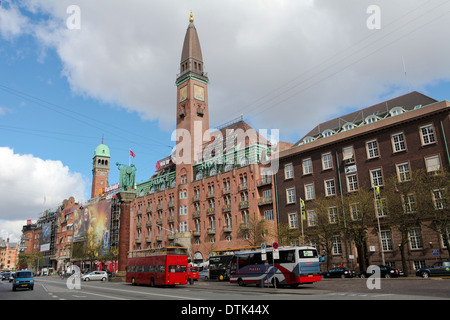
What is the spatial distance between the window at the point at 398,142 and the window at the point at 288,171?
15.1 m

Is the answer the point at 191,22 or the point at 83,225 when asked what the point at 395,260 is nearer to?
the point at 191,22

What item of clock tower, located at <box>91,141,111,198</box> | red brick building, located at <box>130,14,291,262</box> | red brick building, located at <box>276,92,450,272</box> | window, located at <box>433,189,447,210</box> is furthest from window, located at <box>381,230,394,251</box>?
clock tower, located at <box>91,141,111,198</box>

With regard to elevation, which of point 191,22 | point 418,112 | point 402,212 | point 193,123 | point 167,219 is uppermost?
point 191,22

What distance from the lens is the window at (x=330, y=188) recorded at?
158 ft

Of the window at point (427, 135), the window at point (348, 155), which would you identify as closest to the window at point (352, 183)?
the window at point (348, 155)

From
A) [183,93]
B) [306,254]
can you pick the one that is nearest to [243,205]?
[183,93]

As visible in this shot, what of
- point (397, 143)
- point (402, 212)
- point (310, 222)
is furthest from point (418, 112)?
point (310, 222)

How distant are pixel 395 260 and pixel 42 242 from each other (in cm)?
14761

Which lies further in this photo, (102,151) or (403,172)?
(102,151)

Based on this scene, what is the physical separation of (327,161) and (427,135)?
12.6 metres

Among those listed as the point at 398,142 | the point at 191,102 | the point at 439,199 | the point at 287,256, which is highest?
the point at 191,102

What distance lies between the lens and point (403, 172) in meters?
41.6

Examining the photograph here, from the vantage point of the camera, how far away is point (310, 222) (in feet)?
160

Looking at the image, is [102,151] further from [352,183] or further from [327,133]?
[352,183]
